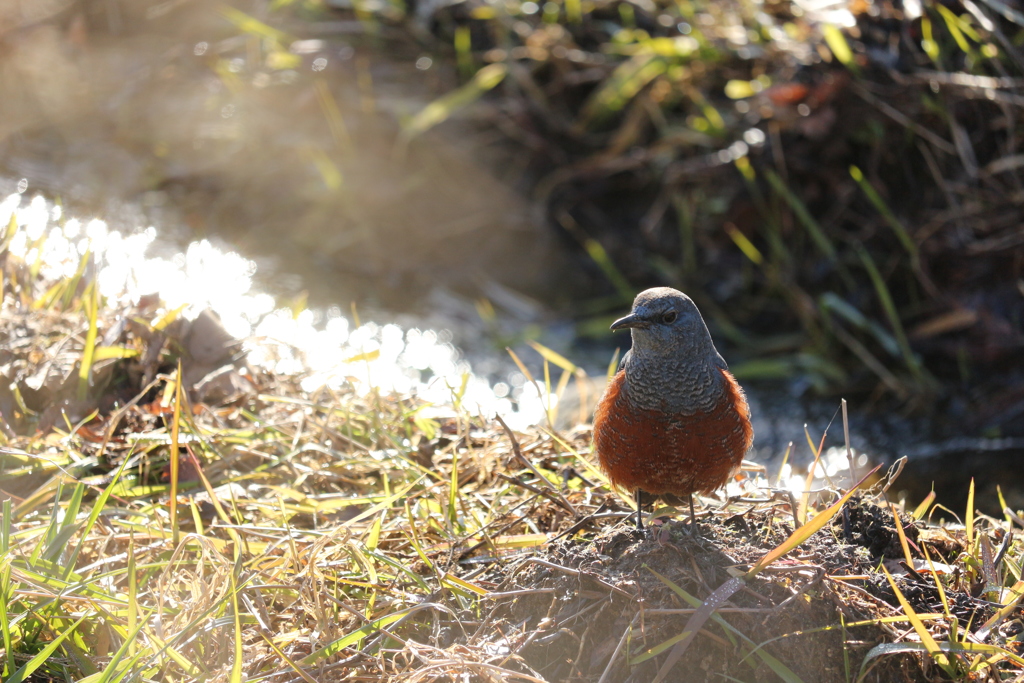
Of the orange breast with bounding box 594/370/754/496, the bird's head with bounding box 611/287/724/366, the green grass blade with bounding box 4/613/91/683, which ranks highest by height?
the bird's head with bounding box 611/287/724/366

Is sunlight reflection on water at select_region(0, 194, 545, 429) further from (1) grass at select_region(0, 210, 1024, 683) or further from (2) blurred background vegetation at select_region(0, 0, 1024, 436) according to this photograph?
(1) grass at select_region(0, 210, 1024, 683)

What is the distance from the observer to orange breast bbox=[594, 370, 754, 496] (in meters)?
2.77

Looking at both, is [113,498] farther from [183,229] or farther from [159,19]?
[159,19]

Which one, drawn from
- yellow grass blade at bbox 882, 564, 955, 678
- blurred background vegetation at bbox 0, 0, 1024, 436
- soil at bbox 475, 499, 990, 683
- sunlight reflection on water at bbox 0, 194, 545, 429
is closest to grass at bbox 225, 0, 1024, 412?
blurred background vegetation at bbox 0, 0, 1024, 436

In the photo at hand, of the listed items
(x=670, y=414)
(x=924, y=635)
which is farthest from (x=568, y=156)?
(x=924, y=635)

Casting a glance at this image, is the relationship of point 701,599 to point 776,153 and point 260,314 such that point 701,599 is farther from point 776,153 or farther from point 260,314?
point 776,153

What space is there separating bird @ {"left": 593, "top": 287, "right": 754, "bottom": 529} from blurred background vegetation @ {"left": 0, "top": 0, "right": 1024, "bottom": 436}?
8.66ft

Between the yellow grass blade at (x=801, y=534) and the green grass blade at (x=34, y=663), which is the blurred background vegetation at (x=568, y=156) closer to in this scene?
the yellow grass blade at (x=801, y=534)

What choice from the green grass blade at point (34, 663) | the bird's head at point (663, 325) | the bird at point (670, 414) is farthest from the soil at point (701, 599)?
the green grass blade at point (34, 663)

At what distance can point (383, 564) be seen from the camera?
2873 millimetres

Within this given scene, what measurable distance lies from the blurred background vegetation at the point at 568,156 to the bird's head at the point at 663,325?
262 centimetres

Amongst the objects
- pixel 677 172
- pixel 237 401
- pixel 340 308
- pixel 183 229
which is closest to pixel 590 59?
pixel 677 172

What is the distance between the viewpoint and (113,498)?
3.01 meters

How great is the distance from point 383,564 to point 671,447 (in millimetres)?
1137
